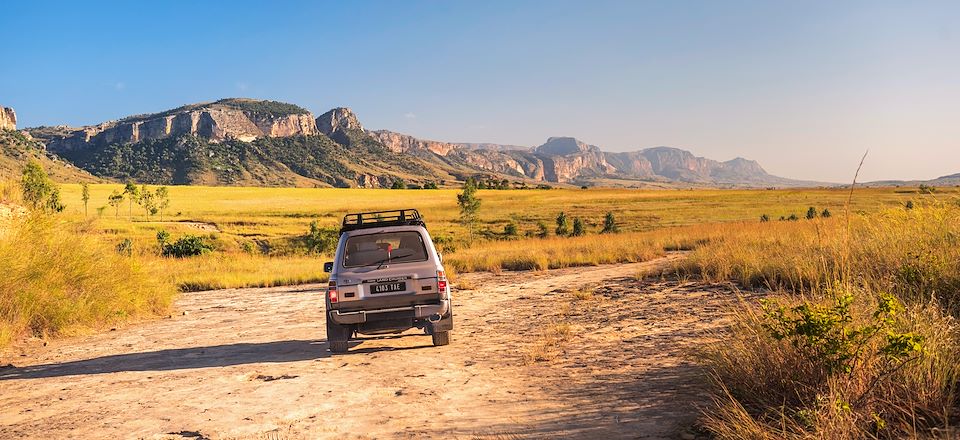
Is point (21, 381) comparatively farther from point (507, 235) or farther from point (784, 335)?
point (507, 235)

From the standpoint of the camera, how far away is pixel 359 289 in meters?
8.88

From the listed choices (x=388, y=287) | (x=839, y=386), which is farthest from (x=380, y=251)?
(x=839, y=386)

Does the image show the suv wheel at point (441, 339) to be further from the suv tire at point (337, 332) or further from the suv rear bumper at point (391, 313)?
the suv tire at point (337, 332)

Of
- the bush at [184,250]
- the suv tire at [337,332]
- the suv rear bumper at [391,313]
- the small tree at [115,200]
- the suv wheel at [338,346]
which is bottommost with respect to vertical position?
the bush at [184,250]

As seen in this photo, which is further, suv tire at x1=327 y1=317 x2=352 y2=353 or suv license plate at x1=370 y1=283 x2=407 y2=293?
suv tire at x1=327 y1=317 x2=352 y2=353

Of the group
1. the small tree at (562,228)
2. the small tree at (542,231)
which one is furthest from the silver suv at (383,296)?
the small tree at (562,228)

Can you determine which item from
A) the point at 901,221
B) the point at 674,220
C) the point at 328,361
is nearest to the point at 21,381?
the point at 328,361

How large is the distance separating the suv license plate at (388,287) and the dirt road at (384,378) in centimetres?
101

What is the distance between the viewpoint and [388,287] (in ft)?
29.3

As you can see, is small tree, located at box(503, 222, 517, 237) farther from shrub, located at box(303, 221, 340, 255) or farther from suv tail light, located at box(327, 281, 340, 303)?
suv tail light, located at box(327, 281, 340, 303)

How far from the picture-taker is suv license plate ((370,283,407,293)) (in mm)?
8914

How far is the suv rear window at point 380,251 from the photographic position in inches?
370

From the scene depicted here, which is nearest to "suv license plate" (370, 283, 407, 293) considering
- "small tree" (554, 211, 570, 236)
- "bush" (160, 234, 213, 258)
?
"bush" (160, 234, 213, 258)

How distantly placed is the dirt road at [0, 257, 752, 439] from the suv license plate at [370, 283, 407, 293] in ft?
3.30
